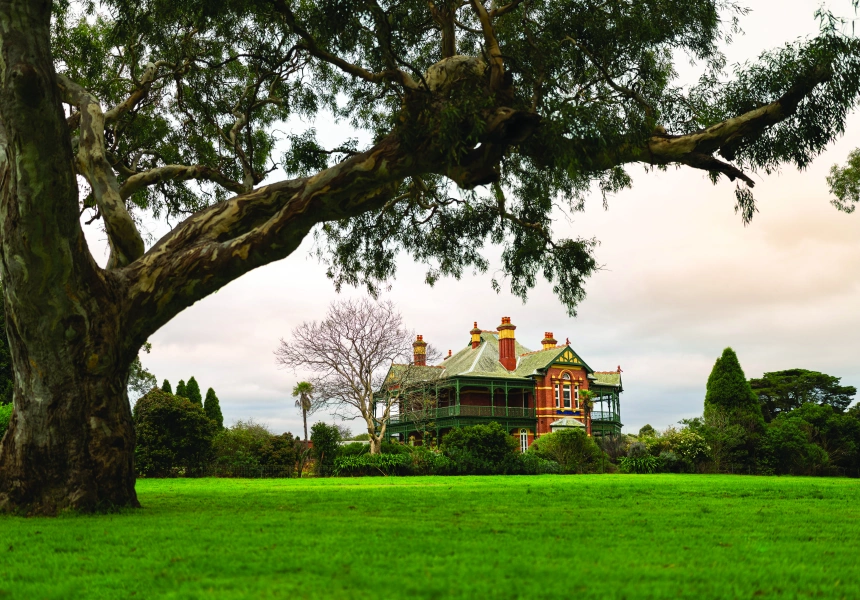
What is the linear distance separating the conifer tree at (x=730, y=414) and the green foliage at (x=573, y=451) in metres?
4.93

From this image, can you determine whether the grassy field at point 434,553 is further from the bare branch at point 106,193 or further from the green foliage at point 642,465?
the green foliage at point 642,465

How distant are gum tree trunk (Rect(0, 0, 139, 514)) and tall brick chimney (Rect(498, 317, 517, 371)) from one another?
40.4 metres

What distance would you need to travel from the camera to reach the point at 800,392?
187ft

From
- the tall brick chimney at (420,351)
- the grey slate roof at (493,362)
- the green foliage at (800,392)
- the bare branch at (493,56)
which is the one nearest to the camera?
the bare branch at (493,56)

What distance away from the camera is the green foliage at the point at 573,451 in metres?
30.1

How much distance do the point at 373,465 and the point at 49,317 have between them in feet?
63.5

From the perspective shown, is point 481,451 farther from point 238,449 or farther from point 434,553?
point 434,553

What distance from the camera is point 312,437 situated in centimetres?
2898

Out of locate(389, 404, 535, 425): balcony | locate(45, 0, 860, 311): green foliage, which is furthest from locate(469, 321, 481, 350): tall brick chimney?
locate(45, 0, 860, 311): green foliage

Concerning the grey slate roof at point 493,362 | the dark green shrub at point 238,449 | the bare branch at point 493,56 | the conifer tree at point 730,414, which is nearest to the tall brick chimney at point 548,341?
the grey slate roof at point 493,362

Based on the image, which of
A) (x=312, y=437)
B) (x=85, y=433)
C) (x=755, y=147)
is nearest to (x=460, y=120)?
(x=755, y=147)

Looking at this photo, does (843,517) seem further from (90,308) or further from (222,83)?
(222,83)

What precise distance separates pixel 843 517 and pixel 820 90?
19.6ft

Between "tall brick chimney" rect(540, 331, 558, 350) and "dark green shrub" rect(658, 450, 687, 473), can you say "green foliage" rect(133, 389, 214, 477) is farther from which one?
"tall brick chimney" rect(540, 331, 558, 350)
